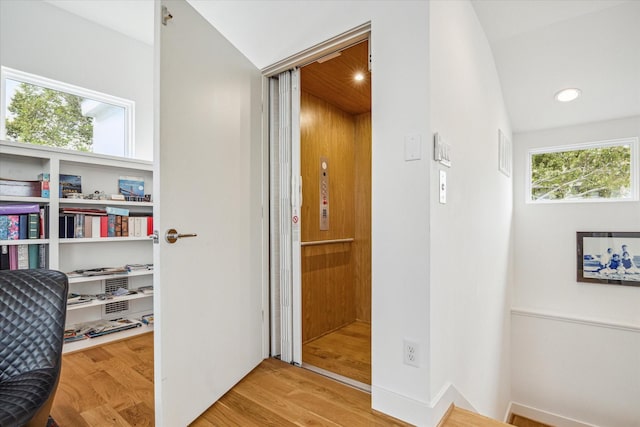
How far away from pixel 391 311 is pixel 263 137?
142 centimetres

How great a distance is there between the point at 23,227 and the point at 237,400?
2.01m

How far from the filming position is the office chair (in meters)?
1.11

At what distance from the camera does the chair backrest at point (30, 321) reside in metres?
1.24

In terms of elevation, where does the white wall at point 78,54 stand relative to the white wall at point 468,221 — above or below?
above

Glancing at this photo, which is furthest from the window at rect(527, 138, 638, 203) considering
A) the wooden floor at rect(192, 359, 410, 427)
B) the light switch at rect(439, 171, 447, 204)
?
the wooden floor at rect(192, 359, 410, 427)

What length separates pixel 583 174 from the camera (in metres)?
3.25

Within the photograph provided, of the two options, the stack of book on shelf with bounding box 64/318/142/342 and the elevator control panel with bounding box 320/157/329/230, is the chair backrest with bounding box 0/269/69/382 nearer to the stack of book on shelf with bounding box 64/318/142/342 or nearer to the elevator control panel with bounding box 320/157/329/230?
the stack of book on shelf with bounding box 64/318/142/342

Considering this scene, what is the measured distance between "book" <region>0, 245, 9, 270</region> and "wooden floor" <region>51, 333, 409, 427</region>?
0.80 meters

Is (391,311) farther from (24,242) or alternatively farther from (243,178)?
(24,242)

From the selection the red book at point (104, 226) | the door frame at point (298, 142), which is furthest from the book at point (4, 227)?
the door frame at point (298, 142)

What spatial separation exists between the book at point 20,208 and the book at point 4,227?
0.04m

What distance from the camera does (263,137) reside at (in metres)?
2.28

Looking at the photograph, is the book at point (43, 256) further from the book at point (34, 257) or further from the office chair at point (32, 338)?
the office chair at point (32, 338)

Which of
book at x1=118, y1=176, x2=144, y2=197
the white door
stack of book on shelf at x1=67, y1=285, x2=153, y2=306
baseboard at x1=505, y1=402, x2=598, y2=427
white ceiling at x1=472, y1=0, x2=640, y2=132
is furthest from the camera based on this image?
baseboard at x1=505, y1=402, x2=598, y2=427
